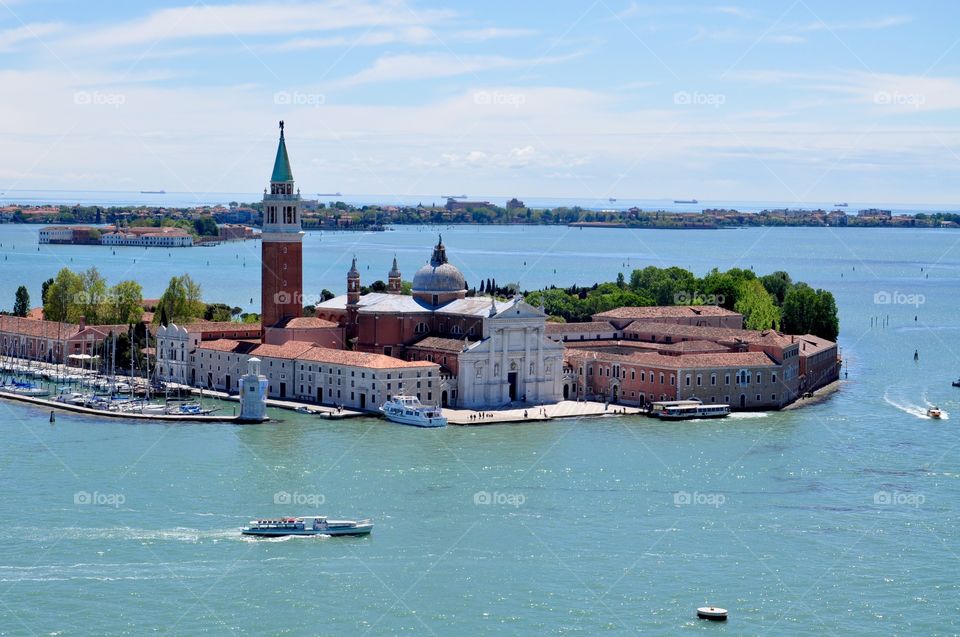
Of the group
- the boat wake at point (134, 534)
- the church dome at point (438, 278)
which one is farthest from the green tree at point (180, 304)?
the boat wake at point (134, 534)

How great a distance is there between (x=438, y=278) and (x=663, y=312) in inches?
298

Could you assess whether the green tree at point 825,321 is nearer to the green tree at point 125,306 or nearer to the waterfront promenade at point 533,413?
the waterfront promenade at point 533,413

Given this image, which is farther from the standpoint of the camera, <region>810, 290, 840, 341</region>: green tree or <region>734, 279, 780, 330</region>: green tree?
<region>810, 290, 840, 341</region>: green tree

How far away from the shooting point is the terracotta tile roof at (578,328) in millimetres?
40406

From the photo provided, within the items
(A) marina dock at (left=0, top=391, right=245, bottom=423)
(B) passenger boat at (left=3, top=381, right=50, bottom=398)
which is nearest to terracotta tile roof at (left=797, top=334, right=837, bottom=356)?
(A) marina dock at (left=0, top=391, right=245, bottom=423)

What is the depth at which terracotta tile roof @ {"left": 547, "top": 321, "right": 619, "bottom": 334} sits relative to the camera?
4041cm

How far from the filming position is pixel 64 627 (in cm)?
1888

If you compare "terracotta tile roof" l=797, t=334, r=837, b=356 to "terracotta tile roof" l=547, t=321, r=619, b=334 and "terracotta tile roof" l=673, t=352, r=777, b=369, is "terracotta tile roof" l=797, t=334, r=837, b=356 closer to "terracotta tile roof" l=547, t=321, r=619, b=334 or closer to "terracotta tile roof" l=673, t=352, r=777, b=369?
"terracotta tile roof" l=673, t=352, r=777, b=369

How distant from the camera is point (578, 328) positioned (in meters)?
40.9

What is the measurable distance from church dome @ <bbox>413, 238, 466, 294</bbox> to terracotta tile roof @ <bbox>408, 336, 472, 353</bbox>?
162cm

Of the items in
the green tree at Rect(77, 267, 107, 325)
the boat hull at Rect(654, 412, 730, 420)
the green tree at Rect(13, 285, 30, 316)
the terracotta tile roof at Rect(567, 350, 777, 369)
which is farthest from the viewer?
the green tree at Rect(13, 285, 30, 316)

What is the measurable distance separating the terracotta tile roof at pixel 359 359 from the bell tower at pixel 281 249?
128 inches

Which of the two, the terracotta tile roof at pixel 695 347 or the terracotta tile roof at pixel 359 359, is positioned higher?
the terracotta tile roof at pixel 695 347

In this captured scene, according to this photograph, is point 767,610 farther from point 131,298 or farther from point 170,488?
point 131,298
